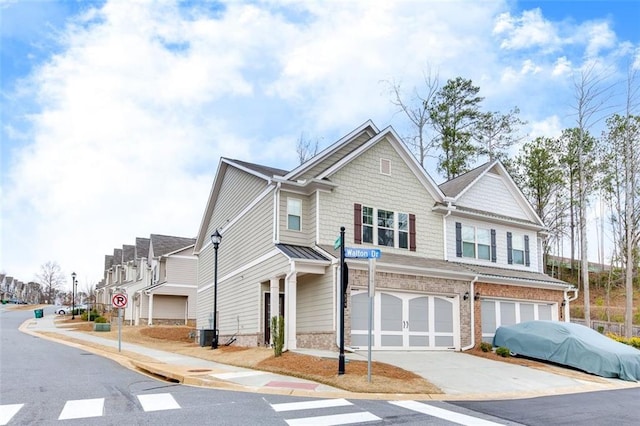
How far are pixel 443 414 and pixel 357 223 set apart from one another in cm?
1191

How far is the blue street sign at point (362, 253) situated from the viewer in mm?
12307

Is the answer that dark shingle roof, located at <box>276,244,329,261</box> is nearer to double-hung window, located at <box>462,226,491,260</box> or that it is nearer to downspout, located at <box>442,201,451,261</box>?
downspout, located at <box>442,201,451,261</box>

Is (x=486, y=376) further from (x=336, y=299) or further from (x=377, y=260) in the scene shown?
(x=377, y=260)

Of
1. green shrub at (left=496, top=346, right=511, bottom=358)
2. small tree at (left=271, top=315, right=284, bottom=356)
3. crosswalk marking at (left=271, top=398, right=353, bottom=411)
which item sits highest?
small tree at (left=271, top=315, right=284, bottom=356)

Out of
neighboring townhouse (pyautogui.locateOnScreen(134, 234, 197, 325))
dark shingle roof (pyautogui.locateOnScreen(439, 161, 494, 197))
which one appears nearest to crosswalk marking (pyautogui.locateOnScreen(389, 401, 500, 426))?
dark shingle roof (pyautogui.locateOnScreen(439, 161, 494, 197))

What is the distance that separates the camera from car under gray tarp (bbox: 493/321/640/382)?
1662 cm

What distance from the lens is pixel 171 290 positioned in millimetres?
40969

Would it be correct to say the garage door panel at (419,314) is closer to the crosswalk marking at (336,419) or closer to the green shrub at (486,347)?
the green shrub at (486,347)

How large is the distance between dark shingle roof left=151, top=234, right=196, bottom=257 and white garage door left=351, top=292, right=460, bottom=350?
89.0 ft

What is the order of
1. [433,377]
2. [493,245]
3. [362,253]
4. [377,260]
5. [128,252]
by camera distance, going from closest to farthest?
[362,253]
[433,377]
[377,260]
[493,245]
[128,252]

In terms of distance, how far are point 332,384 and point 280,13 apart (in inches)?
468

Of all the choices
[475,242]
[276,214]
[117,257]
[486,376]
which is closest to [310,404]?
[486,376]

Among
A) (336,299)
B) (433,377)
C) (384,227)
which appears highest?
(384,227)

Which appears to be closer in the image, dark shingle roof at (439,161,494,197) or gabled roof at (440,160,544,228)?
gabled roof at (440,160,544,228)
